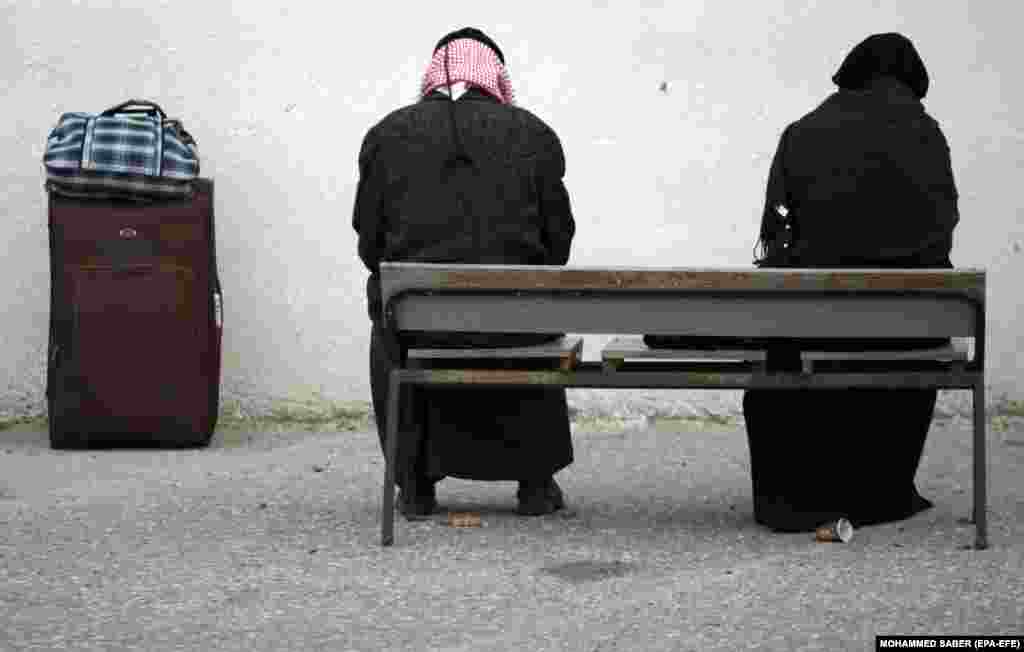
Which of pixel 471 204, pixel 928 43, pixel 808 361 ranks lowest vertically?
pixel 808 361

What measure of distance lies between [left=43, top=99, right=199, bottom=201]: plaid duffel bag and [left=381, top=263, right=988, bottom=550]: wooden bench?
7.76 ft

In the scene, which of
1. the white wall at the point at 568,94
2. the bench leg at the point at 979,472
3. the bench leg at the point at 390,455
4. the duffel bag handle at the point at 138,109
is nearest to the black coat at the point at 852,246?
the bench leg at the point at 979,472

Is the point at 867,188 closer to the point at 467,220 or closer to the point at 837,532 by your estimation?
the point at 837,532

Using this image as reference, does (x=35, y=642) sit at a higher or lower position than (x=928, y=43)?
lower

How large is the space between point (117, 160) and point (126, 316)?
563 millimetres

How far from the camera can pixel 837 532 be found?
5832mm

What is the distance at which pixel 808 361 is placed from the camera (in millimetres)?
5738

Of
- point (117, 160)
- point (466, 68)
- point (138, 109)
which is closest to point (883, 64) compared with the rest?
point (466, 68)

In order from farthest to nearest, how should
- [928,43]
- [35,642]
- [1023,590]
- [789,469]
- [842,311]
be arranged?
[928,43] < [789,469] < [842,311] < [1023,590] < [35,642]

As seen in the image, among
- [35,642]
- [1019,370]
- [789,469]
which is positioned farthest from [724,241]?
[35,642]

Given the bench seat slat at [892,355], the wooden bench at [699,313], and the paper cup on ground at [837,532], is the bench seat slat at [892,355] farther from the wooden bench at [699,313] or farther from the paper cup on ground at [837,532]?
the paper cup on ground at [837,532]

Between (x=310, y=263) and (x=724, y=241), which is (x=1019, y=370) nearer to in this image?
(x=724, y=241)

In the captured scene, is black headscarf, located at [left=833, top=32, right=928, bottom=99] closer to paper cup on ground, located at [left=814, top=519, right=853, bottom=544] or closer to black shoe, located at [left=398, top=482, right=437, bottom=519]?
paper cup on ground, located at [left=814, top=519, right=853, bottom=544]

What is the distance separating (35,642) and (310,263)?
4020 mm
